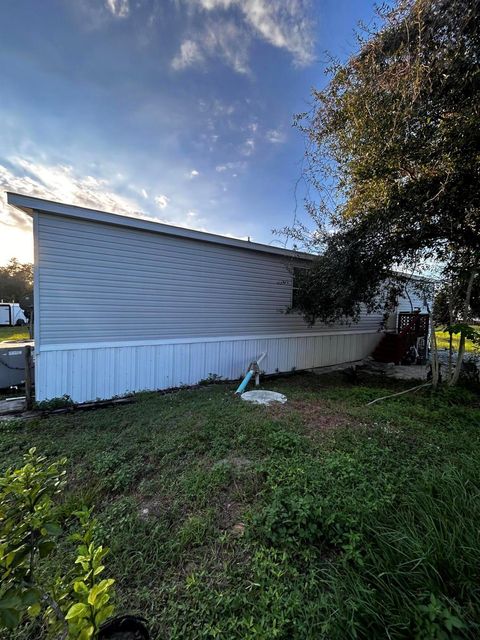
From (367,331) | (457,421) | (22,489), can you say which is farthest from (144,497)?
(367,331)

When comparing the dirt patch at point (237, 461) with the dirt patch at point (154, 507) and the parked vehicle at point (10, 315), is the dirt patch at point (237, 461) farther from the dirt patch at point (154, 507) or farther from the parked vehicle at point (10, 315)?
the parked vehicle at point (10, 315)

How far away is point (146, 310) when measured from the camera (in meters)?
5.52

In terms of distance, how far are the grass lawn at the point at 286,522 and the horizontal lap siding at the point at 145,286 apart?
2.19 metres

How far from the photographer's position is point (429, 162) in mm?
3635

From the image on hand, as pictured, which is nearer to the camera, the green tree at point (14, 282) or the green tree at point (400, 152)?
the green tree at point (400, 152)

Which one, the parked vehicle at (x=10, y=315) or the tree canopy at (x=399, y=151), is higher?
the tree canopy at (x=399, y=151)

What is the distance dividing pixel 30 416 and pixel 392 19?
730cm

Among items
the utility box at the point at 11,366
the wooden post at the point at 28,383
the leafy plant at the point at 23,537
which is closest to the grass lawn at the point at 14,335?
the utility box at the point at 11,366

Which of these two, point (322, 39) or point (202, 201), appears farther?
point (202, 201)

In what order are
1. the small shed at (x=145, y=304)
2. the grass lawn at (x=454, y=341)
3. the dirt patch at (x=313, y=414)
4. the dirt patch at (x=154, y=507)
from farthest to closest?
the grass lawn at (x=454, y=341) → the small shed at (x=145, y=304) → the dirt patch at (x=313, y=414) → the dirt patch at (x=154, y=507)

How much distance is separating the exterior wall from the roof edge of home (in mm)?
135

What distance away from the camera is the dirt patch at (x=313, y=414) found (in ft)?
11.1

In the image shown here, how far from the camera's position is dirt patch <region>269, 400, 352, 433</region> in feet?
11.1

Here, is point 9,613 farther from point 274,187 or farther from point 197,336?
point 274,187
